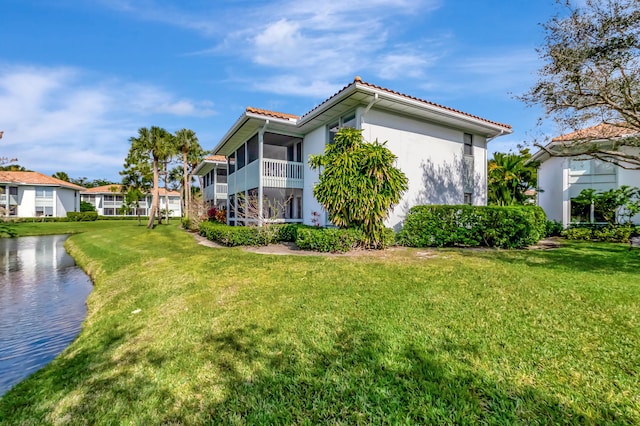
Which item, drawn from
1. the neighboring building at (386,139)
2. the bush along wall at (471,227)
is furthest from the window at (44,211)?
the bush along wall at (471,227)

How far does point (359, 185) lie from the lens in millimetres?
9094

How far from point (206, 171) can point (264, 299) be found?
25732 mm

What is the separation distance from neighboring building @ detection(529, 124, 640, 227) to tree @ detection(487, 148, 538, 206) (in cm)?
121

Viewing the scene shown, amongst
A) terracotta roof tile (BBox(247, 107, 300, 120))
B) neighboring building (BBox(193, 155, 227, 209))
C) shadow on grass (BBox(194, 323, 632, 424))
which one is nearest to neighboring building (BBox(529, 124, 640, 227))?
terracotta roof tile (BBox(247, 107, 300, 120))

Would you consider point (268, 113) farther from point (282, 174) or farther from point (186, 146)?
point (186, 146)

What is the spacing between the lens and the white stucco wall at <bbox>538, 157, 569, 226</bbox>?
49.3ft

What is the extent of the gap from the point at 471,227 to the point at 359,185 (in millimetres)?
4493

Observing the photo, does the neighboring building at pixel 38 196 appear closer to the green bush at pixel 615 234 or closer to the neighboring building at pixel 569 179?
the neighboring building at pixel 569 179

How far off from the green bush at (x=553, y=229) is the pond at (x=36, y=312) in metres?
18.3

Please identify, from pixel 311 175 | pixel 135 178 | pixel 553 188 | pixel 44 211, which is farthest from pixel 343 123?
pixel 44 211

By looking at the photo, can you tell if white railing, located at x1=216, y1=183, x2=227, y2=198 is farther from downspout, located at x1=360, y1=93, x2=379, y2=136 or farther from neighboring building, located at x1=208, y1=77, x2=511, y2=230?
downspout, located at x1=360, y1=93, x2=379, y2=136

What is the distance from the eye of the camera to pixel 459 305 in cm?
460

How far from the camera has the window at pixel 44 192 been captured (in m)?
41.8

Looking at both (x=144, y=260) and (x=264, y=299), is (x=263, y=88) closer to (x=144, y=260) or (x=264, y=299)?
(x=144, y=260)
